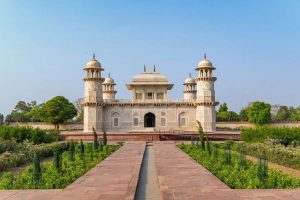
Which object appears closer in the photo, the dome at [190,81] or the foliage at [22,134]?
the foliage at [22,134]

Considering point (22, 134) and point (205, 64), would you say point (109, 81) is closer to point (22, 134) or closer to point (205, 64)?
point (205, 64)

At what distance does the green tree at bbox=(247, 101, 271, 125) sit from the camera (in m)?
51.1

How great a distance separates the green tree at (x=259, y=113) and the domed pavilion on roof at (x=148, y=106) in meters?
16.0

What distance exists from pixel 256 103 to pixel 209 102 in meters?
20.1

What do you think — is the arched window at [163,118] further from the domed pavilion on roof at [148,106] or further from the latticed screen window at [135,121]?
the latticed screen window at [135,121]

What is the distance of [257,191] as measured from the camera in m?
7.47

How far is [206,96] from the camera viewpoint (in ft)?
119

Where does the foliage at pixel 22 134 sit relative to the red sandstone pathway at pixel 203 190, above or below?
above

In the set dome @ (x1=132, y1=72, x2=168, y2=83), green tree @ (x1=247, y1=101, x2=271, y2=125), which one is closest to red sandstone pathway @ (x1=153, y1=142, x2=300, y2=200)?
dome @ (x1=132, y1=72, x2=168, y2=83)

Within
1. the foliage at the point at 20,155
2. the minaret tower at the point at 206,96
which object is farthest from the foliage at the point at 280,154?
the minaret tower at the point at 206,96

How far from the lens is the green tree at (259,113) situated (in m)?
51.1

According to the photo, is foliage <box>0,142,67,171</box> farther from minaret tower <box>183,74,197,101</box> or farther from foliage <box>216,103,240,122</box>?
foliage <box>216,103,240,122</box>

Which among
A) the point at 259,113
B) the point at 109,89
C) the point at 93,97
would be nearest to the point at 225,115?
the point at 259,113

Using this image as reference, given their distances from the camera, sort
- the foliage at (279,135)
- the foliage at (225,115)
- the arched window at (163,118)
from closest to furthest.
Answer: the foliage at (279,135)
the arched window at (163,118)
the foliage at (225,115)
